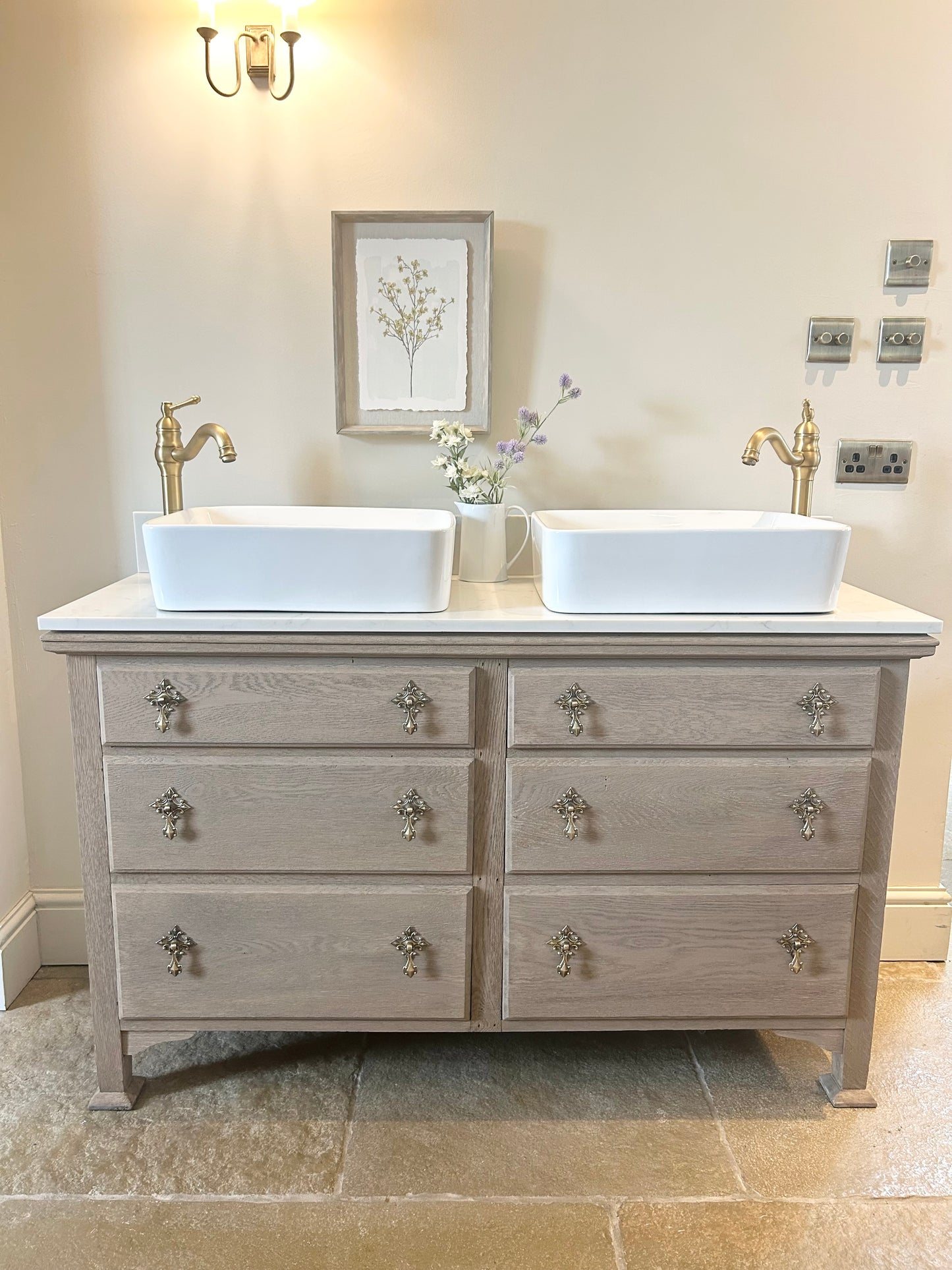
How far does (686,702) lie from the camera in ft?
4.65

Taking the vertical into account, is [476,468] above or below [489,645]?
above

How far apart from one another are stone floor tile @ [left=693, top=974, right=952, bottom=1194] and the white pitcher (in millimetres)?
1018

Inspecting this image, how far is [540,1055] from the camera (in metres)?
1.68

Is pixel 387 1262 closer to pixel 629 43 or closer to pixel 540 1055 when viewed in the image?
pixel 540 1055

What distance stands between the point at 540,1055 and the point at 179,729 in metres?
0.93

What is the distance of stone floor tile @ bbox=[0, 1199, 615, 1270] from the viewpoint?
1229 mm

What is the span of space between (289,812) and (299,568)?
40 cm

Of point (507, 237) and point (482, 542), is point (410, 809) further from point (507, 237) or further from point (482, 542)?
point (507, 237)

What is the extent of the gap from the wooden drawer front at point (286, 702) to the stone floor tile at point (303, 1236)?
70cm

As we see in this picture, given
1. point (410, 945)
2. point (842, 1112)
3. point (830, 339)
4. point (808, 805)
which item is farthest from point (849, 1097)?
point (830, 339)

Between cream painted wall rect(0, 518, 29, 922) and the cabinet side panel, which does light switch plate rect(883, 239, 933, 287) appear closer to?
the cabinet side panel

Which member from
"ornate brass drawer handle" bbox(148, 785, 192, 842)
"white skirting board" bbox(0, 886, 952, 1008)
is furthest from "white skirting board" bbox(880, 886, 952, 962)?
"ornate brass drawer handle" bbox(148, 785, 192, 842)

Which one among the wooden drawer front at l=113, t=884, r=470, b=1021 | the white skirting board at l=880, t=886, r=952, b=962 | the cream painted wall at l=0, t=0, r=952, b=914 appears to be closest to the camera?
the wooden drawer front at l=113, t=884, r=470, b=1021

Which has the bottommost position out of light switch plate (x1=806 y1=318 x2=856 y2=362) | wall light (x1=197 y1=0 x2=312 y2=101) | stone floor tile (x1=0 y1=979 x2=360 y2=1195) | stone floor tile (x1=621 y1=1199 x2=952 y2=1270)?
stone floor tile (x1=0 y1=979 x2=360 y2=1195)
